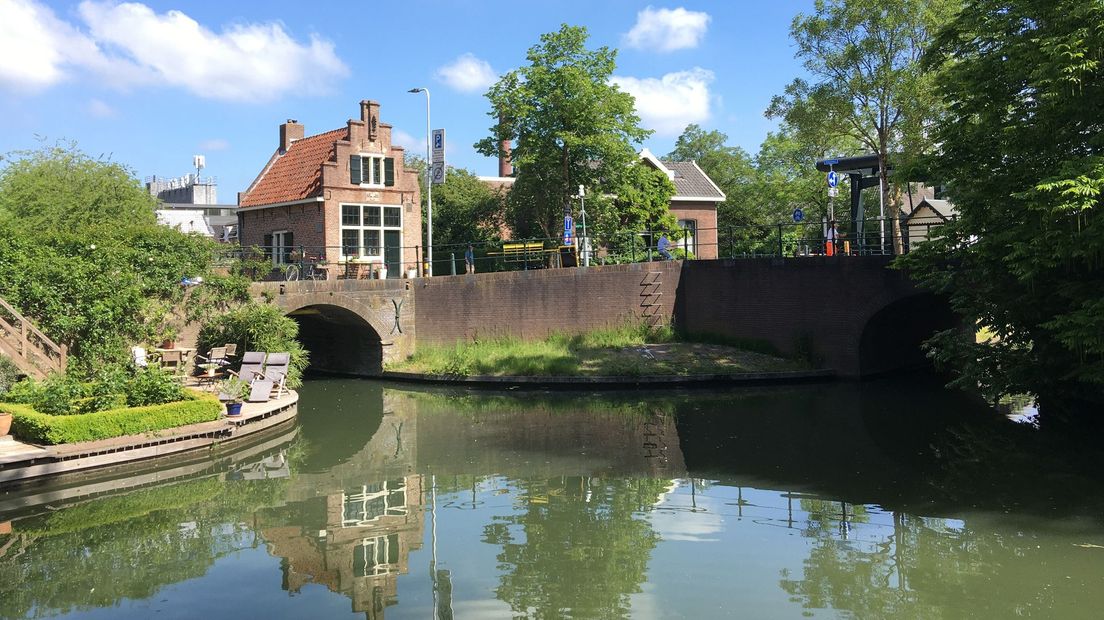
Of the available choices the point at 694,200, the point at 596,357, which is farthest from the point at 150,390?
the point at 694,200

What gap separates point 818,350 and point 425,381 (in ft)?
35.6

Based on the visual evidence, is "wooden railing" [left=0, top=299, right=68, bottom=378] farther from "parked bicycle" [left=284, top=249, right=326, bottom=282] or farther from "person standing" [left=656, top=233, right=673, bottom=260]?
"person standing" [left=656, top=233, right=673, bottom=260]

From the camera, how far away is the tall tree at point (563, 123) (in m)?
28.2

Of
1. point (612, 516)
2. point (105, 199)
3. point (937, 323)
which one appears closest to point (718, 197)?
point (937, 323)

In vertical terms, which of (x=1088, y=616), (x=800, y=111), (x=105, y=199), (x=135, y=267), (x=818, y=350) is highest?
(x=800, y=111)

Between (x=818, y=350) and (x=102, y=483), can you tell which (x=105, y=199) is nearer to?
(x=102, y=483)

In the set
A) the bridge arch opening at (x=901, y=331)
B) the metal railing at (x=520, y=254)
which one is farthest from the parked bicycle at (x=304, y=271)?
the bridge arch opening at (x=901, y=331)

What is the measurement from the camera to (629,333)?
25078mm

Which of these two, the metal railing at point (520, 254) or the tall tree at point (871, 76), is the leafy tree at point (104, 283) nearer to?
the metal railing at point (520, 254)

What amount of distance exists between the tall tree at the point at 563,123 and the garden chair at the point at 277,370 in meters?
11.7

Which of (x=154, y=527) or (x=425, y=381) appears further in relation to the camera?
(x=425, y=381)

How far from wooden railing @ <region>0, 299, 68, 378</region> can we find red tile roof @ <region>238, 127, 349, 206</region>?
12.6m

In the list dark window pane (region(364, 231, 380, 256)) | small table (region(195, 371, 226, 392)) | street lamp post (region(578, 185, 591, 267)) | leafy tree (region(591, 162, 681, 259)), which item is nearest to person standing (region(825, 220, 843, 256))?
leafy tree (region(591, 162, 681, 259))

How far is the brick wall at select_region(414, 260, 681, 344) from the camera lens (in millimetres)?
25344
